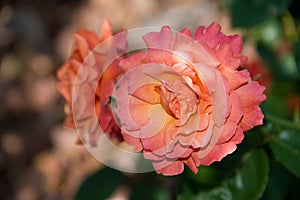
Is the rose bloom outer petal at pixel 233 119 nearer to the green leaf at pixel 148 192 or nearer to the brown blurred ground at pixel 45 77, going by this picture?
the green leaf at pixel 148 192

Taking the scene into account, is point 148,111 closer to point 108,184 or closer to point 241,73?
point 241,73

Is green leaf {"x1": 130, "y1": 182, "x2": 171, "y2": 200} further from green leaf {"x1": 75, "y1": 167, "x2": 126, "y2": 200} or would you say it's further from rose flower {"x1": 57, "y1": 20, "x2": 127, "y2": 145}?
rose flower {"x1": 57, "y1": 20, "x2": 127, "y2": 145}

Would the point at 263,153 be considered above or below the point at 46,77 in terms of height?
above

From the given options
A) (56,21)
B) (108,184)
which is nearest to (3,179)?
(56,21)

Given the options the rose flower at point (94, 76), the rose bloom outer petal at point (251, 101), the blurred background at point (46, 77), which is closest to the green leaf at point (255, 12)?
the rose flower at point (94, 76)

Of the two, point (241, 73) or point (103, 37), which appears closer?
point (241, 73)

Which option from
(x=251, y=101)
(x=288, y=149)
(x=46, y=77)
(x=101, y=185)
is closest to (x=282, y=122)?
(x=288, y=149)

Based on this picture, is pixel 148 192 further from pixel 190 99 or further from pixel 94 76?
pixel 190 99
